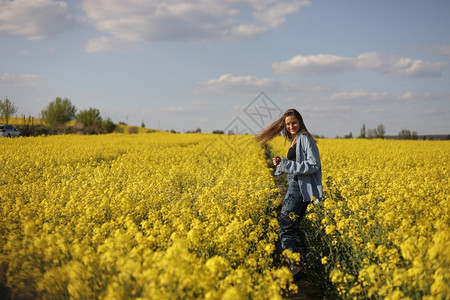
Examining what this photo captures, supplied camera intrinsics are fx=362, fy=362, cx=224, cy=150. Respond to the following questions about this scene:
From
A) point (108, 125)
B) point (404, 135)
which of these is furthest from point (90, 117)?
point (404, 135)

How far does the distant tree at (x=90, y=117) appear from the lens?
5728 cm

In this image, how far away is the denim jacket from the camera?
16.0 ft

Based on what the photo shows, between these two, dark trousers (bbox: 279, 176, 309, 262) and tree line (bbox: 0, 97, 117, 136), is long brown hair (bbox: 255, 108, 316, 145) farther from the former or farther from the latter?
tree line (bbox: 0, 97, 117, 136)

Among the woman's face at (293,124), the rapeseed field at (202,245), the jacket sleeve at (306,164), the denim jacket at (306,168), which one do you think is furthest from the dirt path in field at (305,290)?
the woman's face at (293,124)

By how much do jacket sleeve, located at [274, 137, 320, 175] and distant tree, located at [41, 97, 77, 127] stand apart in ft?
171

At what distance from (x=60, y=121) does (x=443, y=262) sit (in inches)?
2197

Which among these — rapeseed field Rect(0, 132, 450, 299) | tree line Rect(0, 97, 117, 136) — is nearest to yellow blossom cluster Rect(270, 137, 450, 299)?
rapeseed field Rect(0, 132, 450, 299)

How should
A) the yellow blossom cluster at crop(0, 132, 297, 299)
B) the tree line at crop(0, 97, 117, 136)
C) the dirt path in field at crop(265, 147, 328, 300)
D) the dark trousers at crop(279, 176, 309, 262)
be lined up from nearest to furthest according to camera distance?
the yellow blossom cluster at crop(0, 132, 297, 299)
the dirt path in field at crop(265, 147, 328, 300)
the dark trousers at crop(279, 176, 309, 262)
the tree line at crop(0, 97, 117, 136)

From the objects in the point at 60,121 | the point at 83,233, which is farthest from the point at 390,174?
the point at 60,121

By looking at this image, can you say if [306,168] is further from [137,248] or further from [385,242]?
[137,248]

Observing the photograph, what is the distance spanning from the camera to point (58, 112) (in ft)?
171

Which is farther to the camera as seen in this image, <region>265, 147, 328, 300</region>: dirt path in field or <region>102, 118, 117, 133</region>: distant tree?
<region>102, 118, 117, 133</region>: distant tree

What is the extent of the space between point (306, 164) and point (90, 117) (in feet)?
191

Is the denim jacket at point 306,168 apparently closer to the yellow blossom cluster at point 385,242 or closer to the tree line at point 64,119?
the yellow blossom cluster at point 385,242
